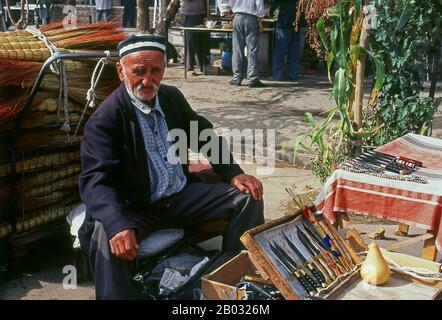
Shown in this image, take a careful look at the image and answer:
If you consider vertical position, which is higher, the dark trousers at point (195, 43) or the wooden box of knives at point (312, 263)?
the dark trousers at point (195, 43)

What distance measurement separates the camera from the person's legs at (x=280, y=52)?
453 inches

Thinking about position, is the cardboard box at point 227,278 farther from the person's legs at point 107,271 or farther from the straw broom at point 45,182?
the straw broom at point 45,182

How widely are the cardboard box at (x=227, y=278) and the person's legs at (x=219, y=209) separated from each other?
267 millimetres

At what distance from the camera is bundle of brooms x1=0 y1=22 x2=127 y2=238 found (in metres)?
3.87

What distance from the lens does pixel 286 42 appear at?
11539mm

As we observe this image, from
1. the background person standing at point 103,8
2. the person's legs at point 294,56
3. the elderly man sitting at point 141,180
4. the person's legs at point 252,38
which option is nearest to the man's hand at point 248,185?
the elderly man sitting at point 141,180

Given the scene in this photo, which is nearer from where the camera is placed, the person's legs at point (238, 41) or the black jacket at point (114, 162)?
the black jacket at point (114, 162)

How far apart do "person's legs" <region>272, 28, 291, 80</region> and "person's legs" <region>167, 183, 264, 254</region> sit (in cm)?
800

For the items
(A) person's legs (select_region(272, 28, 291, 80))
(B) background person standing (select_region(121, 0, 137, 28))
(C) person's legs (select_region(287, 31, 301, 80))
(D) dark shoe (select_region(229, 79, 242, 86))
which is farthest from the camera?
(B) background person standing (select_region(121, 0, 137, 28))

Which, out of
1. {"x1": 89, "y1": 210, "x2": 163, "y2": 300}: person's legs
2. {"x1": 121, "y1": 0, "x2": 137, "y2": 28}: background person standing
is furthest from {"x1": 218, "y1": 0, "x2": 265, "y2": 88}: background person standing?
{"x1": 121, "y1": 0, "x2": 137, "y2": 28}: background person standing

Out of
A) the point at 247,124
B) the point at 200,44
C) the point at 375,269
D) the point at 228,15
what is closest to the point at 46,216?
the point at 375,269

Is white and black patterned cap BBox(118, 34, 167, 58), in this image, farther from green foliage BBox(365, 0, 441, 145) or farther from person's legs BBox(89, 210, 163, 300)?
green foliage BBox(365, 0, 441, 145)
